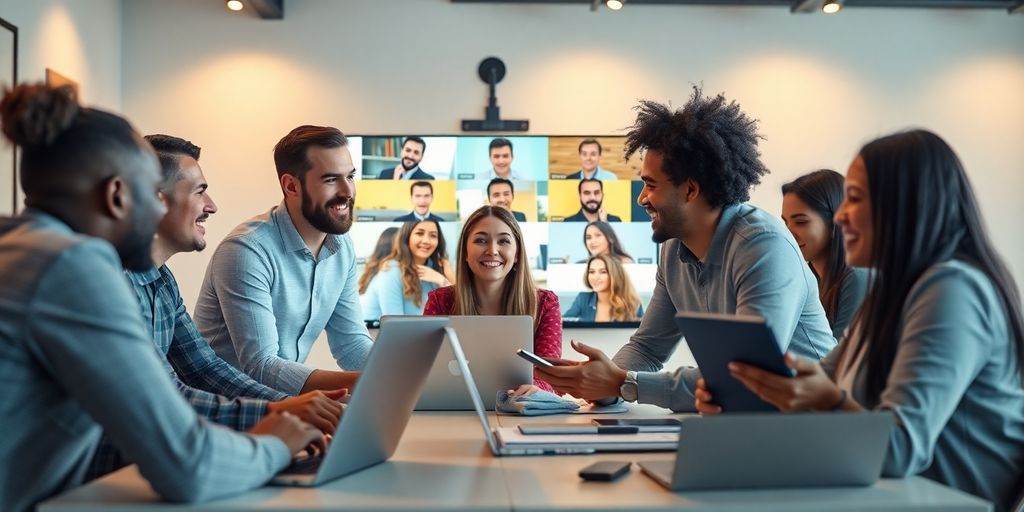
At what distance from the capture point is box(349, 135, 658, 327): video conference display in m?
5.26

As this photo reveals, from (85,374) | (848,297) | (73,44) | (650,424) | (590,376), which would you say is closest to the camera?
(85,374)

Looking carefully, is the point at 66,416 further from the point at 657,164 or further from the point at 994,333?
the point at 657,164

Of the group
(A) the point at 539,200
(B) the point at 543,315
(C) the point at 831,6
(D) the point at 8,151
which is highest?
(C) the point at 831,6

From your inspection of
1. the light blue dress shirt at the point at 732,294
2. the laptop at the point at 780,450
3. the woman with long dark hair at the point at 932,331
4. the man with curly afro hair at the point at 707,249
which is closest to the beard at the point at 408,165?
the man with curly afro hair at the point at 707,249

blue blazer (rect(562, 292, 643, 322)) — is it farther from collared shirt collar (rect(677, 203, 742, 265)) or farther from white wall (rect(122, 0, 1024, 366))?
collared shirt collar (rect(677, 203, 742, 265))

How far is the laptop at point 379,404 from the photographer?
4.99 ft

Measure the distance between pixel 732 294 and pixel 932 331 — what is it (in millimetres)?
1103

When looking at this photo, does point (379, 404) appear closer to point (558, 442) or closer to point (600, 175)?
point (558, 442)

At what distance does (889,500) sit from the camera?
138 centimetres

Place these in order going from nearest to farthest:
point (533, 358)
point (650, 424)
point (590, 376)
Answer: point (650, 424)
point (533, 358)
point (590, 376)

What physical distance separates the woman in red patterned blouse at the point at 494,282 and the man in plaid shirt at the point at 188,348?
106 cm

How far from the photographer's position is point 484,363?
251cm

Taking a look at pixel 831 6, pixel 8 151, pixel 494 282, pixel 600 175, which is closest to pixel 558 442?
pixel 494 282

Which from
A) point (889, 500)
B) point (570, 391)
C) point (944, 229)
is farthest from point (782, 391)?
point (570, 391)
